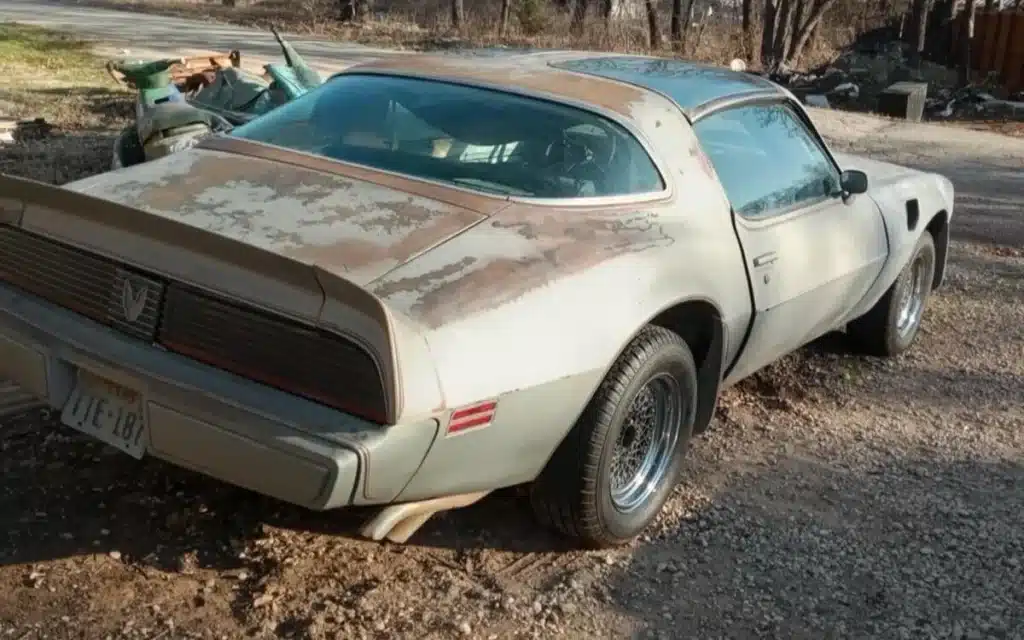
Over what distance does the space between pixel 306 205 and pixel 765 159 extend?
2.03 metres

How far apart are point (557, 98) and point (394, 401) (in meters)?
1.68

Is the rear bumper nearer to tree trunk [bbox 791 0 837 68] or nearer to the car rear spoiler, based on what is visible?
the car rear spoiler

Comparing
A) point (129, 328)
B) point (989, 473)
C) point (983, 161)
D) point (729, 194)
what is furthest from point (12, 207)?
point (983, 161)

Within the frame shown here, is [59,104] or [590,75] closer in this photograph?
[590,75]

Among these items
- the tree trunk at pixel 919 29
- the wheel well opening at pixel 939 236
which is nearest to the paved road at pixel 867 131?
the wheel well opening at pixel 939 236

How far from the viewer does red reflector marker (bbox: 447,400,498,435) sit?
2.74m

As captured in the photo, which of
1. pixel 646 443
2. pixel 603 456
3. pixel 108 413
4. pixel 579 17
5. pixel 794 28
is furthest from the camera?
pixel 579 17

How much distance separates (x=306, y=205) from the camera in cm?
330

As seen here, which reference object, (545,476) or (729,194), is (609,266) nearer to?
(545,476)

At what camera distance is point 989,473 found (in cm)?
438

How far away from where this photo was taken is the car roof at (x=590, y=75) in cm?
401

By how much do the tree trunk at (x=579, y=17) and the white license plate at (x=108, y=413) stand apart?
76.1 ft

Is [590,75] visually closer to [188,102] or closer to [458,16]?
[188,102]

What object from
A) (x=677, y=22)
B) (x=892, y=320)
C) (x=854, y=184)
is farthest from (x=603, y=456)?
(x=677, y=22)
